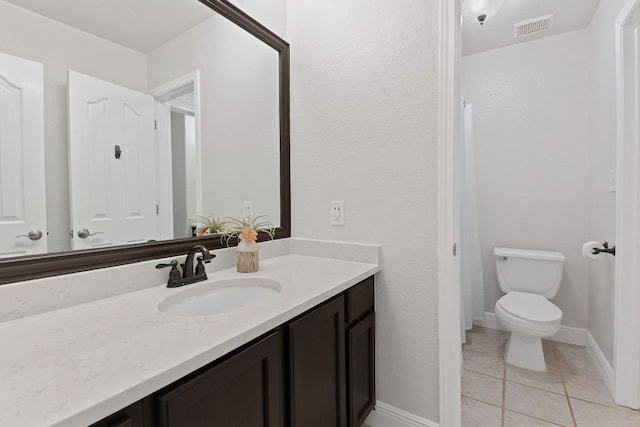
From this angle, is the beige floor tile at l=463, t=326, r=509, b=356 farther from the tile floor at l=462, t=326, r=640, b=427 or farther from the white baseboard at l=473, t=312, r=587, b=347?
the white baseboard at l=473, t=312, r=587, b=347

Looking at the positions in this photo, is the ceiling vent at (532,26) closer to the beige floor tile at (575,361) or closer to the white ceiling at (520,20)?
the white ceiling at (520,20)

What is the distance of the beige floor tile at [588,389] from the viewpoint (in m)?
1.69

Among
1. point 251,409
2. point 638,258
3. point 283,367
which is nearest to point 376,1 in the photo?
point 283,367

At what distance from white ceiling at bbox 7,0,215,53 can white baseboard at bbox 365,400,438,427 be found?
74.6 inches

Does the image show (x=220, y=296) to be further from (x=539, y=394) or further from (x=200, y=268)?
(x=539, y=394)

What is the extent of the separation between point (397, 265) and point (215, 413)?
3.25 ft

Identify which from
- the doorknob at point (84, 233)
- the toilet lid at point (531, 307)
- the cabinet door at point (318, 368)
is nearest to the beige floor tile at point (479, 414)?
the toilet lid at point (531, 307)

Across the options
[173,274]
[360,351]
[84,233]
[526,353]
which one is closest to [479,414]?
[526,353]

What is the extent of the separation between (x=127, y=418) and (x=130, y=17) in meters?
1.27

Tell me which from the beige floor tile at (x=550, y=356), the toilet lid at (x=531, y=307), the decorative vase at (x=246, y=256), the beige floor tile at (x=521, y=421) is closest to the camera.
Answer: the decorative vase at (x=246, y=256)

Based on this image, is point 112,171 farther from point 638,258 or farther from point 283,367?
point 638,258

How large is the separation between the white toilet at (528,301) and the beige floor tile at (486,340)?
6.0 inches

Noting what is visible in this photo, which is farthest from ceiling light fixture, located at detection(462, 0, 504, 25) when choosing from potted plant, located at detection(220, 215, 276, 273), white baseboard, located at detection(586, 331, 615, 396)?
white baseboard, located at detection(586, 331, 615, 396)

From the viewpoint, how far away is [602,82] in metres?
1.99
